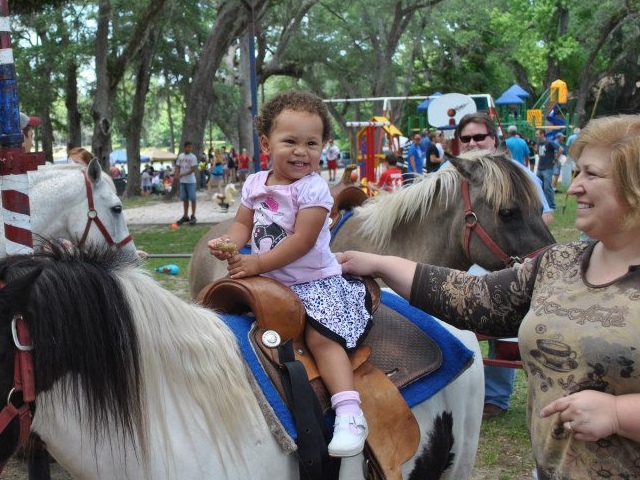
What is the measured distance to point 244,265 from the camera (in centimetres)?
241

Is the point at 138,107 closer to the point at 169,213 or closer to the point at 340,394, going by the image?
the point at 169,213

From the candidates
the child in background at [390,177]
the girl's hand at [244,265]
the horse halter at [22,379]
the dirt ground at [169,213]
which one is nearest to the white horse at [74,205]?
the girl's hand at [244,265]

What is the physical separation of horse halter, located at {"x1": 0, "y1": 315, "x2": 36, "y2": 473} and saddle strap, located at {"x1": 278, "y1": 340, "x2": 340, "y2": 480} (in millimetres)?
741

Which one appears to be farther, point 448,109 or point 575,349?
point 448,109

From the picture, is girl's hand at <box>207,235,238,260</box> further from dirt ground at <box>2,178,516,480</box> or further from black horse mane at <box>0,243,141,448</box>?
dirt ground at <box>2,178,516,480</box>

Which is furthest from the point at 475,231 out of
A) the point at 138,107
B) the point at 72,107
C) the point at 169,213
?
the point at 72,107

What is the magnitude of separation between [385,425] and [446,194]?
2.18 metres

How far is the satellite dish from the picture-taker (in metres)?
10.8

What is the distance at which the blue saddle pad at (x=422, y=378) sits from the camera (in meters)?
2.19

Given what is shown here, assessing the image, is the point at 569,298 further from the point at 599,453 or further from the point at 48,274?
the point at 48,274

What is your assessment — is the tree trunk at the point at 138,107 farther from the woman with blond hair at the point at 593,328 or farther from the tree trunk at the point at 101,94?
the woman with blond hair at the point at 593,328

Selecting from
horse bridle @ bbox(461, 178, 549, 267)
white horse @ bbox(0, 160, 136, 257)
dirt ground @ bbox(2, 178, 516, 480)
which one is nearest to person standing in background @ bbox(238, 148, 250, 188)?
dirt ground @ bbox(2, 178, 516, 480)

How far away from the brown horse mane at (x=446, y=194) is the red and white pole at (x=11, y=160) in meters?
1.94

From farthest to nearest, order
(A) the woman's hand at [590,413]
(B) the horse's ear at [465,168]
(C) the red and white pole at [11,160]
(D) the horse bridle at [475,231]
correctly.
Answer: (B) the horse's ear at [465,168]
(D) the horse bridle at [475,231]
(C) the red and white pole at [11,160]
(A) the woman's hand at [590,413]
